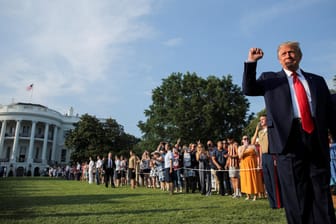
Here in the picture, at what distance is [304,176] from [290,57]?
1147 mm

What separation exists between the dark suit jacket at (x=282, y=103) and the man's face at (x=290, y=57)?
0.09 metres

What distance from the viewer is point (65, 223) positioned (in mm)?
5348

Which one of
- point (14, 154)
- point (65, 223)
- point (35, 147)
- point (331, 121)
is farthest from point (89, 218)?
point (35, 147)

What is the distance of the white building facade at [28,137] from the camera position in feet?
247

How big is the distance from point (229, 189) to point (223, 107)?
28515 millimetres

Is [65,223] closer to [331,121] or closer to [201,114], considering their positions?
[331,121]

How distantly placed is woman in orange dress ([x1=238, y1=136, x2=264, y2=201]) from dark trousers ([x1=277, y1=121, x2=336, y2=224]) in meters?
6.81

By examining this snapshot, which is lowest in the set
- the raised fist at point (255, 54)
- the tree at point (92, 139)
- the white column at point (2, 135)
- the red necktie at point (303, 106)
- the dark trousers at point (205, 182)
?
the dark trousers at point (205, 182)

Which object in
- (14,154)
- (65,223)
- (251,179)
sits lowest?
(65,223)

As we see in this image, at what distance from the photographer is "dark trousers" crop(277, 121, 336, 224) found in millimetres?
2592

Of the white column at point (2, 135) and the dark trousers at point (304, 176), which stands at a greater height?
the white column at point (2, 135)

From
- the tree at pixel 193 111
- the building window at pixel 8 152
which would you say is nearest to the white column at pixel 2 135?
the building window at pixel 8 152

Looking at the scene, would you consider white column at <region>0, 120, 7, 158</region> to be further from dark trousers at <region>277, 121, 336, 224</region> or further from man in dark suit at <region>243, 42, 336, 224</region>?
dark trousers at <region>277, 121, 336, 224</region>

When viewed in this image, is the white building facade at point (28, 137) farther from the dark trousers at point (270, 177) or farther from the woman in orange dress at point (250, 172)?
the dark trousers at point (270, 177)
